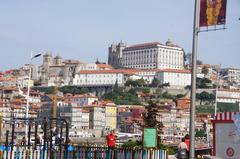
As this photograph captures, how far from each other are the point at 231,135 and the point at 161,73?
166 metres

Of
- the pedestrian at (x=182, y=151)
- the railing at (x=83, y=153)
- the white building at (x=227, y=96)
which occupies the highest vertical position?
the pedestrian at (x=182, y=151)

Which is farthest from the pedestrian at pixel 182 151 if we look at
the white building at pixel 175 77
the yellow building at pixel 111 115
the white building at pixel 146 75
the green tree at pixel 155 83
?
the white building at pixel 146 75

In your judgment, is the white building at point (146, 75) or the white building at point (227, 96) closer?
the white building at point (227, 96)

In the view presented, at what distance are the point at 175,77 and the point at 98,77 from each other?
24.5 metres

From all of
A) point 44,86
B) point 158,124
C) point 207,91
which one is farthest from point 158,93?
point 158,124

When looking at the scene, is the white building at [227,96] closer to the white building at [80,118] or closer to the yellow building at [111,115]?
the yellow building at [111,115]

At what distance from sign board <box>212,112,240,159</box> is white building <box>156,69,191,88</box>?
537 ft

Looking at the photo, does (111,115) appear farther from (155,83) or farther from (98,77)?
(98,77)

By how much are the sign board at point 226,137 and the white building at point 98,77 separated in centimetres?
16076

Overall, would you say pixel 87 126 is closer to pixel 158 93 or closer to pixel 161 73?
pixel 158 93

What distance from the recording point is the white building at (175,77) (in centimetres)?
17838

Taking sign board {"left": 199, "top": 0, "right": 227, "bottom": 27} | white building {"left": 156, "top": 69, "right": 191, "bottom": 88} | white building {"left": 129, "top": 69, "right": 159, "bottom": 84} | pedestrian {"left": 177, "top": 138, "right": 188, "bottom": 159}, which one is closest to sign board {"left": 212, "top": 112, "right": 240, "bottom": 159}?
pedestrian {"left": 177, "top": 138, "right": 188, "bottom": 159}

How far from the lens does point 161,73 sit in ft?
590

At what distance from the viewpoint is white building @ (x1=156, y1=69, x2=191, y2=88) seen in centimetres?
17838
